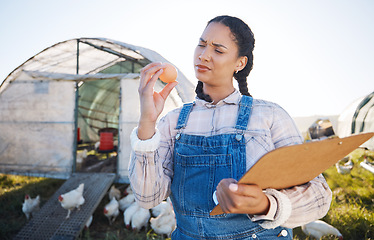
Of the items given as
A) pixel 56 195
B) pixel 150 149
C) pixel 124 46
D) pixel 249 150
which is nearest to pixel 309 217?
pixel 249 150

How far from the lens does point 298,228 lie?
177 inches

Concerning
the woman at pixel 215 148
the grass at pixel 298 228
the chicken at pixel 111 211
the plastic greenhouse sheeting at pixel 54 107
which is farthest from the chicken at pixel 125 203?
the woman at pixel 215 148

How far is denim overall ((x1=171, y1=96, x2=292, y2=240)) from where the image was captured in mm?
1336

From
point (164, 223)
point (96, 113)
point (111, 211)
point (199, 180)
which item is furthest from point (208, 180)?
point (96, 113)

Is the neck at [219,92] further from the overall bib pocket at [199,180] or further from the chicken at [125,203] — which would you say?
the chicken at [125,203]

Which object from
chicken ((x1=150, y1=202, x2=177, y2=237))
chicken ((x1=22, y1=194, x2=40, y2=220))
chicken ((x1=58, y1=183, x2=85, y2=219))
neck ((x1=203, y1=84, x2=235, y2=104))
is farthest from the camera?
chicken ((x1=22, y1=194, x2=40, y2=220))

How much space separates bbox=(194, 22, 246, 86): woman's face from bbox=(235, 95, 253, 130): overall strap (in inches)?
8.2

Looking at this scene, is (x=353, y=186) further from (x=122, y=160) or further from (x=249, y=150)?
(x=249, y=150)

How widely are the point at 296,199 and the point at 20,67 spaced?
26.2 feet

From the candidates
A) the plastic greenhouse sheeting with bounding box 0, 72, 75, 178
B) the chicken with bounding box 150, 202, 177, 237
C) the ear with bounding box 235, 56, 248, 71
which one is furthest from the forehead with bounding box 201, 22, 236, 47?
the plastic greenhouse sheeting with bounding box 0, 72, 75, 178

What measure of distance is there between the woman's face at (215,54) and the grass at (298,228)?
3288 mm

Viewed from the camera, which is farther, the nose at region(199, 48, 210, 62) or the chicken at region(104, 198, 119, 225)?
the chicken at region(104, 198, 119, 225)

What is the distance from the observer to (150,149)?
1.28 m

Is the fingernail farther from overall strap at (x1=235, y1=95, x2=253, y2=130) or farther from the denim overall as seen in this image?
overall strap at (x1=235, y1=95, x2=253, y2=130)
